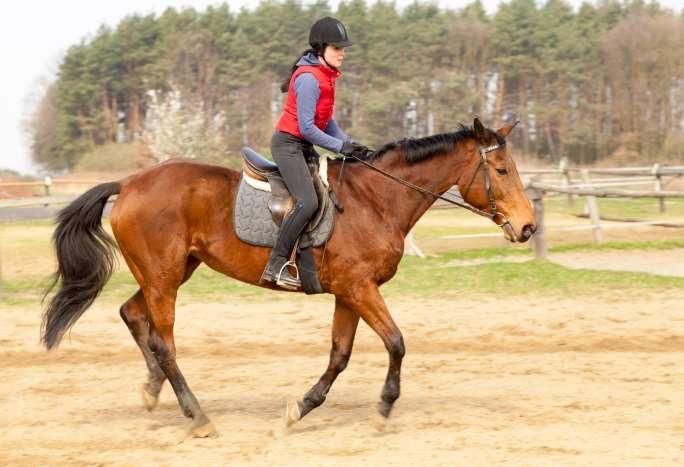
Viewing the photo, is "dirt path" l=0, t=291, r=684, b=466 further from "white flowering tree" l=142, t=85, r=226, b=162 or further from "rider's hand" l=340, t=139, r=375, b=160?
"white flowering tree" l=142, t=85, r=226, b=162

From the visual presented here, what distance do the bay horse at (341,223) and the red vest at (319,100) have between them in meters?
0.40

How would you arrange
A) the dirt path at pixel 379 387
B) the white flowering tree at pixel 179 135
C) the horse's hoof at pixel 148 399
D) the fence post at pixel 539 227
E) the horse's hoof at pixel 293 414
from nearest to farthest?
the dirt path at pixel 379 387 → the horse's hoof at pixel 293 414 → the horse's hoof at pixel 148 399 → the fence post at pixel 539 227 → the white flowering tree at pixel 179 135

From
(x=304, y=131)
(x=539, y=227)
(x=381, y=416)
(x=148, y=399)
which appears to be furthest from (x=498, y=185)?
(x=539, y=227)

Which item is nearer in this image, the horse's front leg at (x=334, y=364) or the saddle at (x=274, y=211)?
the horse's front leg at (x=334, y=364)

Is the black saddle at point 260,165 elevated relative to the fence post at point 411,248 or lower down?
elevated

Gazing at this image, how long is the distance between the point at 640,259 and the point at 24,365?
31.0 feet

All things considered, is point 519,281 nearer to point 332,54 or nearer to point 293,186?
point 293,186

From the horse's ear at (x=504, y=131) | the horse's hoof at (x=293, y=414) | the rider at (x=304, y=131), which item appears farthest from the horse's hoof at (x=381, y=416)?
the horse's ear at (x=504, y=131)

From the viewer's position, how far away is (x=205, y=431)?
5.45m

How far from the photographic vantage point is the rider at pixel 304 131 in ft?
18.3

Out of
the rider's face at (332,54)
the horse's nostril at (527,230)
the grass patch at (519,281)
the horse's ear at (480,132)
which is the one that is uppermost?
the rider's face at (332,54)

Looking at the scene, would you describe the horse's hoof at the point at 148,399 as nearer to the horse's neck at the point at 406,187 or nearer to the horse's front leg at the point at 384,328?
the horse's front leg at the point at 384,328

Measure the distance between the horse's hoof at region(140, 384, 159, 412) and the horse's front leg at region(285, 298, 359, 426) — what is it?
1109mm

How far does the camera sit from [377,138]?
5684cm
